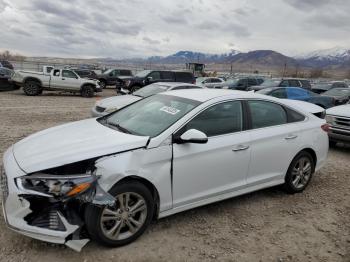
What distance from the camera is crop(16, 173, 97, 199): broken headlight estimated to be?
10.5 feet

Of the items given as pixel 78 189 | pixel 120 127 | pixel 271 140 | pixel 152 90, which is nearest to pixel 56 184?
pixel 78 189

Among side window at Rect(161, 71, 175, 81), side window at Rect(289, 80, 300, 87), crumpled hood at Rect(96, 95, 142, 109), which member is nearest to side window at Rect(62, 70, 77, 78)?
side window at Rect(161, 71, 175, 81)

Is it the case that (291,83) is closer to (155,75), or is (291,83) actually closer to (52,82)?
(155,75)

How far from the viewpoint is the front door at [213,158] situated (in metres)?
3.89

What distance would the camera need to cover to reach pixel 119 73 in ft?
94.3

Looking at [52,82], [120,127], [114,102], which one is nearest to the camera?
[120,127]

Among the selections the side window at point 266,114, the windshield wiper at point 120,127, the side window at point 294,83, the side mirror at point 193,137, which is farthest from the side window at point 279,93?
the side mirror at point 193,137

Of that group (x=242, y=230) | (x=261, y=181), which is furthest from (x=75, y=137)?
(x=261, y=181)

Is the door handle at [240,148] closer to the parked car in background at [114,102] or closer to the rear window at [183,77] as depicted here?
the parked car in background at [114,102]

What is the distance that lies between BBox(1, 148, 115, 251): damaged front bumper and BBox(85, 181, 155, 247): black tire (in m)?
0.10

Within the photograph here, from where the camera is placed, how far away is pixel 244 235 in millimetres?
4023

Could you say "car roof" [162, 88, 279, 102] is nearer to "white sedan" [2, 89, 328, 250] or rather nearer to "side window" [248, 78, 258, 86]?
"white sedan" [2, 89, 328, 250]

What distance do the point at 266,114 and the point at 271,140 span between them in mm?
401

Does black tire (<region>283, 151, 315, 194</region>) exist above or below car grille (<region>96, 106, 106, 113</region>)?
below
